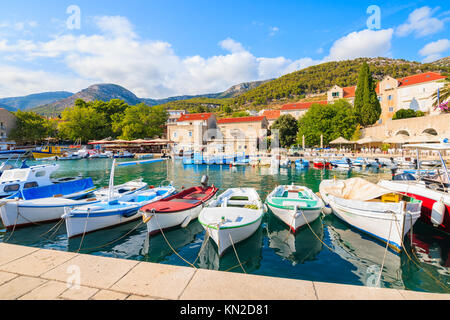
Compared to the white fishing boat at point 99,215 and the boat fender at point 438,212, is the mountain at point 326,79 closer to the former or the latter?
the boat fender at point 438,212

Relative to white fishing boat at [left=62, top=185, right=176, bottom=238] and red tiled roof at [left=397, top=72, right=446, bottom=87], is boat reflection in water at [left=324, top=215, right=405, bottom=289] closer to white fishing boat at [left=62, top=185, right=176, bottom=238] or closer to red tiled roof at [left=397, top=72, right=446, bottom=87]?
white fishing boat at [left=62, top=185, right=176, bottom=238]

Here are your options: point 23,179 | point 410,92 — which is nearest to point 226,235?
point 23,179

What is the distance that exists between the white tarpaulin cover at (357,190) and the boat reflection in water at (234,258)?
4.94 metres

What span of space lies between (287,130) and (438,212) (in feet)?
157

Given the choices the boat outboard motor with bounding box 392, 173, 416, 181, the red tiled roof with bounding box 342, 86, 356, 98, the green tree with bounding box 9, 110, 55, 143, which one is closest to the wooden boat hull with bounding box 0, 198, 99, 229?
the boat outboard motor with bounding box 392, 173, 416, 181

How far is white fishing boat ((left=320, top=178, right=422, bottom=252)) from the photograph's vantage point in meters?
7.43

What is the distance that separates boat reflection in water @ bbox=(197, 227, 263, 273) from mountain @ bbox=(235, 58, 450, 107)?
112457 millimetres

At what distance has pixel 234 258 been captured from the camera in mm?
7254

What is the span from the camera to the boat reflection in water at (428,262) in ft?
19.4

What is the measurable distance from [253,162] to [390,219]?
93.8 ft

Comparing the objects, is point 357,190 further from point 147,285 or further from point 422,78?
point 422,78

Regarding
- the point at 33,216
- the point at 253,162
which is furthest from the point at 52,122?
the point at 33,216

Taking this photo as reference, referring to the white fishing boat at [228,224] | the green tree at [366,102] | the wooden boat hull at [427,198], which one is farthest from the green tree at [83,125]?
the wooden boat hull at [427,198]
